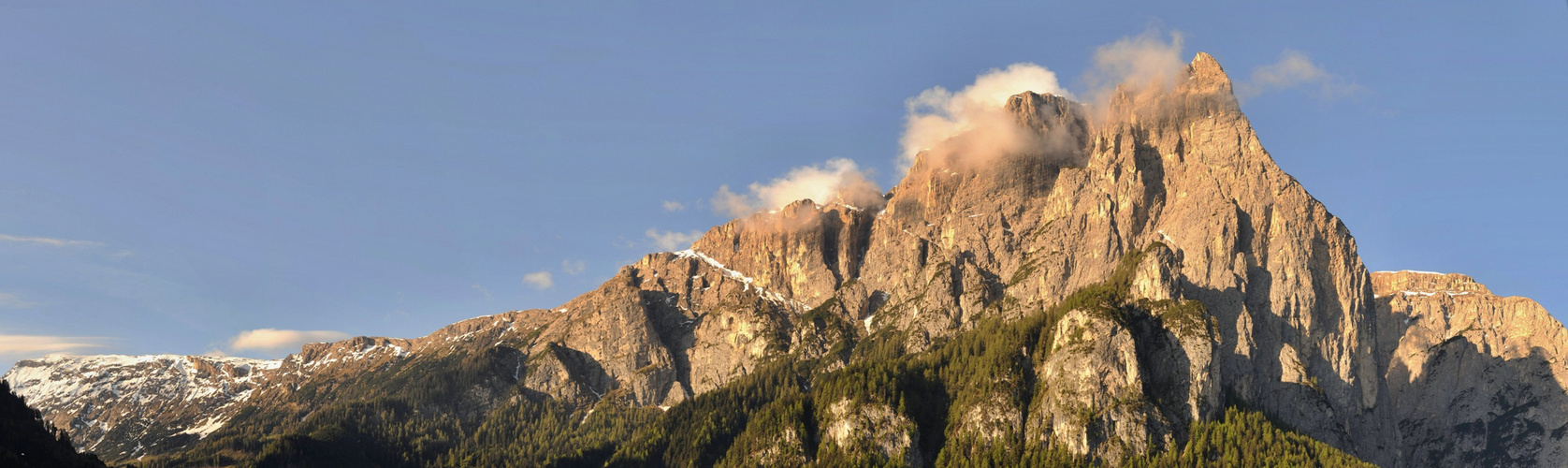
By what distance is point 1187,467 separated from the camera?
7869 inches

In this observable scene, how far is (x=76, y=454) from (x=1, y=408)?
13.1m

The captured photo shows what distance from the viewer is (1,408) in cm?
16225

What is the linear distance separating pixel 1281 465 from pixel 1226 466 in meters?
10.3

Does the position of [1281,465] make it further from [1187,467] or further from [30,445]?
[30,445]

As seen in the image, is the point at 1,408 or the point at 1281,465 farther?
the point at 1281,465

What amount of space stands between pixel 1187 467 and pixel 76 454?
199m

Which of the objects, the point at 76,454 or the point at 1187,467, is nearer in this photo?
the point at 76,454

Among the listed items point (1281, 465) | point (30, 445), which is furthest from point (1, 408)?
point (1281, 465)

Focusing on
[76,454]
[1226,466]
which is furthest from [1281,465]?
[76,454]

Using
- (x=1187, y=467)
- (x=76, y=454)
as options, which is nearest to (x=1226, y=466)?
(x=1187, y=467)

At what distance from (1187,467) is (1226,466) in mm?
7671

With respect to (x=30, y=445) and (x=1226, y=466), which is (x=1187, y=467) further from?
(x=30, y=445)

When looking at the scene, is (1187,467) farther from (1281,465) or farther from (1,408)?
(1,408)

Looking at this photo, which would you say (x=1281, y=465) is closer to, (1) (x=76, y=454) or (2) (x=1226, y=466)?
(2) (x=1226, y=466)
